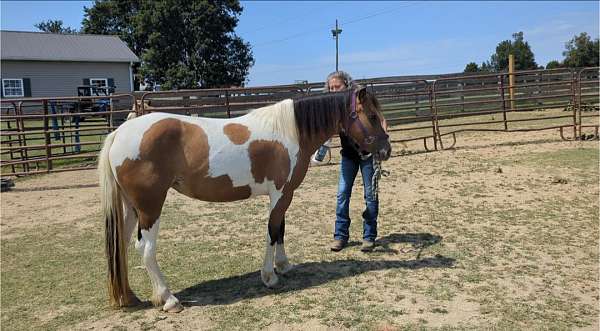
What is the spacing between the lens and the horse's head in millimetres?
3727

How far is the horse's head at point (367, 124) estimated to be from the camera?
3727mm

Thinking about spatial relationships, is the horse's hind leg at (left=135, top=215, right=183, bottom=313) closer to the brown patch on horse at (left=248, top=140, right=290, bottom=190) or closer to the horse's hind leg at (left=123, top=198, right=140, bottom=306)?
the horse's hind leg at (left=123, top=198, right=140, bottom=306)

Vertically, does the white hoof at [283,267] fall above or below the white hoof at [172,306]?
above

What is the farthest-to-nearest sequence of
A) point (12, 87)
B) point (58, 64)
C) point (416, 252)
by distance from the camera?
point (58, 64) < point (12, 87) < point (416, 252)

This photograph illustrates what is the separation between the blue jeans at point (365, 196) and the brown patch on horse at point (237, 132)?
4.23 feet

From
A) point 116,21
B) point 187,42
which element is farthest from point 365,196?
point 116,21

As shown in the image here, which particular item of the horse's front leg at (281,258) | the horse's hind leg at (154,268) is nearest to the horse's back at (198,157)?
the horse's hind leg at (154,268)

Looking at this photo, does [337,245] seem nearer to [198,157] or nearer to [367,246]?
[367,246]

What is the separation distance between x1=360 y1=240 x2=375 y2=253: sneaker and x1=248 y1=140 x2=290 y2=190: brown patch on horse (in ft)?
4.28

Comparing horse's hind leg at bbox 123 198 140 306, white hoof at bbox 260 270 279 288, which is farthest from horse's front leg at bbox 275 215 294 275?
horse's hind leg at bbox 123 198 140 306

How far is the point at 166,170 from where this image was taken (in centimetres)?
325

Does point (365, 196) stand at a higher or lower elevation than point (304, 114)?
lower

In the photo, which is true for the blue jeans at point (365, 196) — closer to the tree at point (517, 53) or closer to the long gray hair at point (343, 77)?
the long gray hair at point (343, 77)

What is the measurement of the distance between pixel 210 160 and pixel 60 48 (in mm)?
26148
